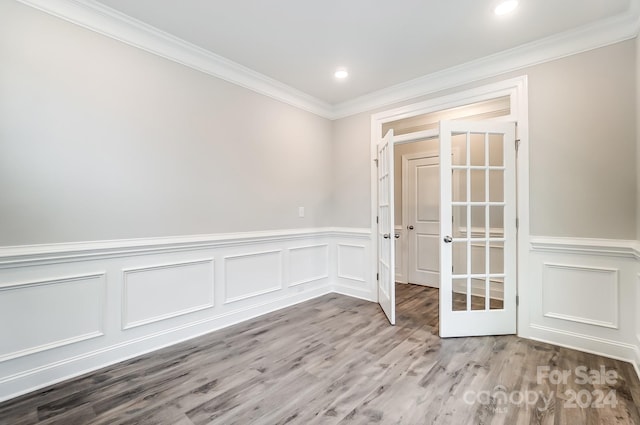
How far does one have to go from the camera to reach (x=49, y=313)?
2080 millimetres

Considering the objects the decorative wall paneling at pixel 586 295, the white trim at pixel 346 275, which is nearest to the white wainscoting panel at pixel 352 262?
the white trim at pixel 346 275

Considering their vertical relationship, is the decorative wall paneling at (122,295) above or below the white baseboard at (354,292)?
above

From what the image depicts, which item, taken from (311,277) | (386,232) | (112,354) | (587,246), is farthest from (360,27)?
(112,354)

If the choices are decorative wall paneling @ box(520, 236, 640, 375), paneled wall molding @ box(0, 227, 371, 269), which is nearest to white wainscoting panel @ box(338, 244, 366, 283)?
paneled wall molding @ box(0, 227, 371, 269)

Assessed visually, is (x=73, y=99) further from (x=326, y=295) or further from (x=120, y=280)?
(x=326, y=295)

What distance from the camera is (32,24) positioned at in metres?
2.03

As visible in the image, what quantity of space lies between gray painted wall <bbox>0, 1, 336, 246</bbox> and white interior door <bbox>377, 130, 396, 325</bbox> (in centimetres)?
130

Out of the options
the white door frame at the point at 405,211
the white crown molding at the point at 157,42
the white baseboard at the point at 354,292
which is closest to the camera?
the white crown molding at the point at 157,42

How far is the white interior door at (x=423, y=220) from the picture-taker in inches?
182

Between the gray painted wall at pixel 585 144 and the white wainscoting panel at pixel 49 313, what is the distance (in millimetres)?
3779

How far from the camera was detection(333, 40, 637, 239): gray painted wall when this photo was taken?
2.40 metres

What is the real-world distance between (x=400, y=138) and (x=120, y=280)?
3053 mm

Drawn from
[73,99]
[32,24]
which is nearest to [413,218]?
[73,99]

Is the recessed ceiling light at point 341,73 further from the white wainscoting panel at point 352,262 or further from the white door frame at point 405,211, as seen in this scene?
the white wainscoting panel at point 352,262
